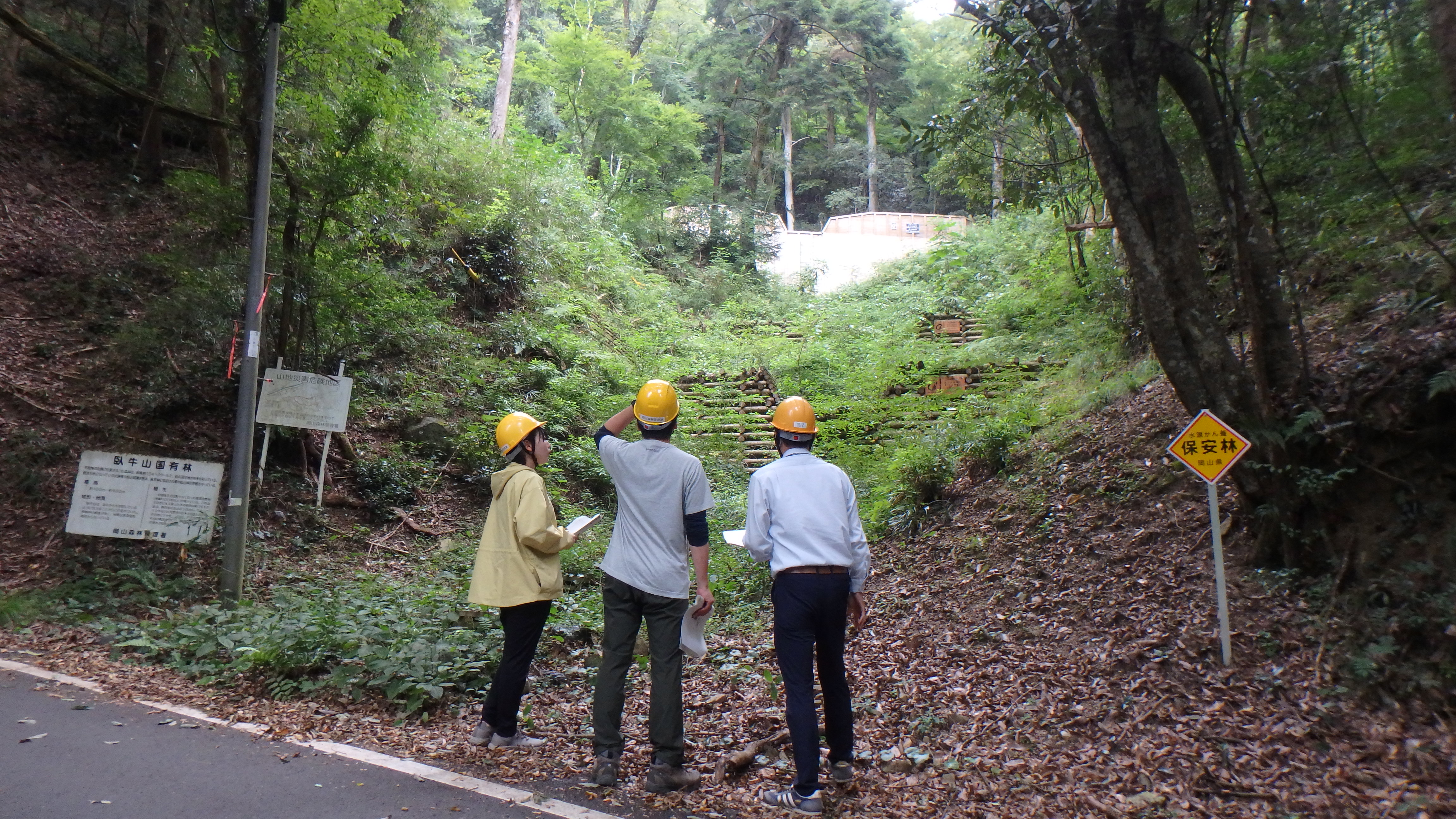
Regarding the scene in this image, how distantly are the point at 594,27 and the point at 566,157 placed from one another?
12.1 meters

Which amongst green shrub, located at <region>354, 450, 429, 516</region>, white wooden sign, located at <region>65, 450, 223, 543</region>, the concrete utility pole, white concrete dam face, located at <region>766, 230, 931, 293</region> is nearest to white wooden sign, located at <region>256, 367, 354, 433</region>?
white wooden sign, located at <region>65, 450, 223, 543</region>

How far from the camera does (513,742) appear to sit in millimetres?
4879

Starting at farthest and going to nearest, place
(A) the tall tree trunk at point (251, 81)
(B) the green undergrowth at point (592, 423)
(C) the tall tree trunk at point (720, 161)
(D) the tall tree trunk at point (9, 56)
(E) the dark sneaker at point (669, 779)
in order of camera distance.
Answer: (C) the tall tree trunk at point (720, 161), (D) the tall tree trunk at point (9, 56), (A) the tall tree trunk at point (251, 81), (B) the green undergrowth at point (592, 423), (E) the dark sneaker at point (669, 779)

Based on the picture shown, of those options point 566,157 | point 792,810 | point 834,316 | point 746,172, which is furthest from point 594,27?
point 792,810

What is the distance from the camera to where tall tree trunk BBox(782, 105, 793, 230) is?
40.1 m

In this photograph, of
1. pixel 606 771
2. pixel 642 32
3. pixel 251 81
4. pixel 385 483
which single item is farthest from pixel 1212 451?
pixel 642 32

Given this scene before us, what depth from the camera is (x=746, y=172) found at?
34.7 meters

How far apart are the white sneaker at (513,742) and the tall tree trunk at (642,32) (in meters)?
33.9

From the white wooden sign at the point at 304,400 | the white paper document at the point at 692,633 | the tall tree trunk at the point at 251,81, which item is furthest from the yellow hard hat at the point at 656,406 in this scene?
the tall tree trunk at the point at 251,81

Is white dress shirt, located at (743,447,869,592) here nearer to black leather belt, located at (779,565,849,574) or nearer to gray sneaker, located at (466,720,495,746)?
black leather belt, located at (779,565,849,574)

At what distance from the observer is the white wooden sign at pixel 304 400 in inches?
387

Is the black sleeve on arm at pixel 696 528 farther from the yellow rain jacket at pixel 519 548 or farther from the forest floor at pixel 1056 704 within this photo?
the forest floor at pixel 1056 704

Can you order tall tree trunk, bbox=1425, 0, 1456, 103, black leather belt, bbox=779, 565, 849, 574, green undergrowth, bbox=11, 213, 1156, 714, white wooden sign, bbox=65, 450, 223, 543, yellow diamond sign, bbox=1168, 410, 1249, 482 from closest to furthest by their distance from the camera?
tall tree trunk, bbox=1425, 0, 1456, 103 < black leather belt, bbox=779, 565, 849, 574 < yellow diamond sign, bbox=1168, 410, 1249, 482 < green undergrowth, bbox=11, 213, 1156, 714 < white wooden sign, bbox=65, 450, 223, 543

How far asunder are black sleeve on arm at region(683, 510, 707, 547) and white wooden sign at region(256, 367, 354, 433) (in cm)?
716
